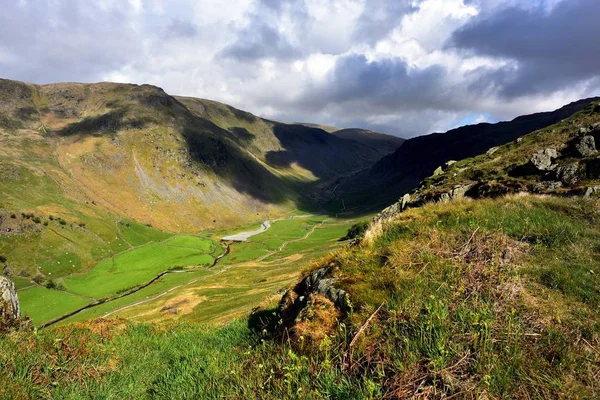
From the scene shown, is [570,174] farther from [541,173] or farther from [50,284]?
[50,284]

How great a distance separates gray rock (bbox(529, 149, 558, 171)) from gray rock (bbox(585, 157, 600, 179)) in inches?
374

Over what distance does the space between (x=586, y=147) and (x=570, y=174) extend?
9.94m

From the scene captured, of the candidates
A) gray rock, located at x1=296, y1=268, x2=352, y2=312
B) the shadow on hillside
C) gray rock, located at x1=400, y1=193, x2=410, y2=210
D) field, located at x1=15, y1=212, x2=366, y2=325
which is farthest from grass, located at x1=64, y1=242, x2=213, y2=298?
gray rock, located at x1=296, y1=268, x2=352, y2=312

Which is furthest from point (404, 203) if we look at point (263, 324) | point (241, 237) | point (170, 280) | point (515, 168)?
point (241, 237)

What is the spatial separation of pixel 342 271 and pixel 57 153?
24031cm

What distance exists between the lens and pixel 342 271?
31.2 ft

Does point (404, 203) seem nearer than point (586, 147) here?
No

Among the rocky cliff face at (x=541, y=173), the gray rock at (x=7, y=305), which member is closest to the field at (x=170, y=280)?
the rocky cliff face at (x=541, y=173)

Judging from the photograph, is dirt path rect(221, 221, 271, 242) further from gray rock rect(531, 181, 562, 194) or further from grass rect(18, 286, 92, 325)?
gray rock rect(531, 181, 562, 194)

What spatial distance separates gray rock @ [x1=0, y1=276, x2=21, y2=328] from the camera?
1055cm

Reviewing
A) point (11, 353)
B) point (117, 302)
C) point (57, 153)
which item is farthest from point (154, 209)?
point (11, 353)

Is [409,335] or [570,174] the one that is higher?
[570,174]

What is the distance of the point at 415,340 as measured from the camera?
589 cm

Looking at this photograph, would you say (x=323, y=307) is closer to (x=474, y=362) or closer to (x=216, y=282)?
(x=474, y=362)
